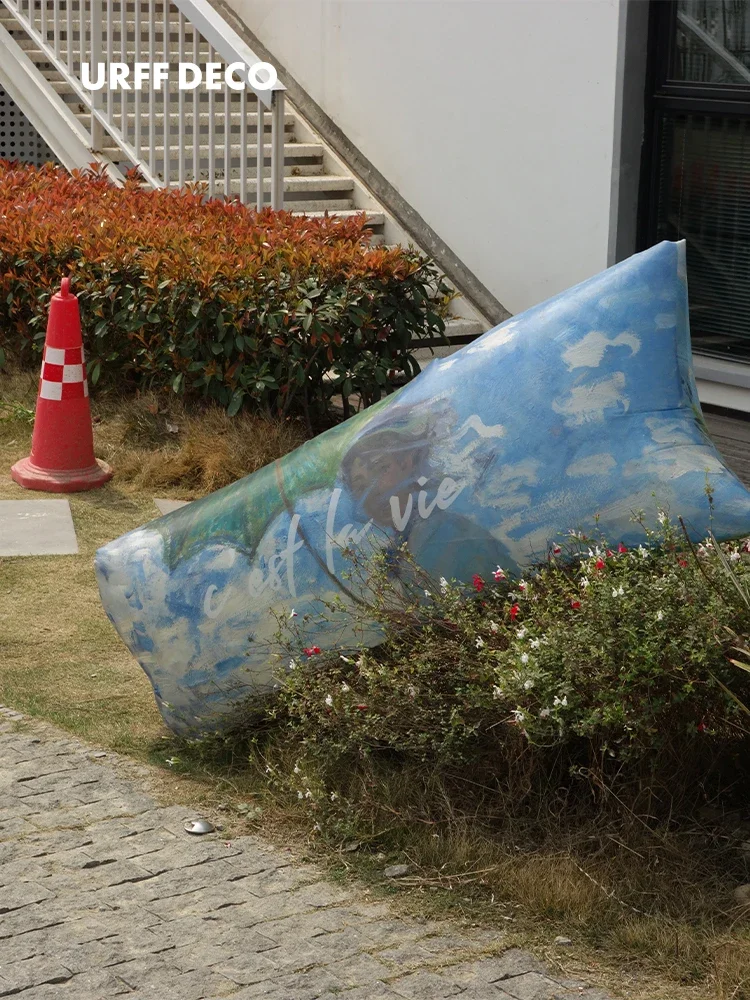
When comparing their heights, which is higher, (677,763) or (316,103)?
(316,103)

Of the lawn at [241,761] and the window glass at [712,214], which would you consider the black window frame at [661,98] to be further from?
the lawn at [241,761]

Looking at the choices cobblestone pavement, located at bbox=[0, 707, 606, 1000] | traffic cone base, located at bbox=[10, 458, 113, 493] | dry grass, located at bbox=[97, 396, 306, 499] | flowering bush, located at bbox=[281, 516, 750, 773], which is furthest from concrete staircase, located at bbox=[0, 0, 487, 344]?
cobblestone pavement, located at bbox=[0, 707, 606, 1000]

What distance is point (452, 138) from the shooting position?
9.66m

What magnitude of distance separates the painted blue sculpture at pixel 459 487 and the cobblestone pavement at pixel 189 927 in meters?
0.54

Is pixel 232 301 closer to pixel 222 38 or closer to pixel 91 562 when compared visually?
pixel 91 562

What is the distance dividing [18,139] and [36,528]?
281 inches

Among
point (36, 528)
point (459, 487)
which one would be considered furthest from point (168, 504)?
point (459, 487)

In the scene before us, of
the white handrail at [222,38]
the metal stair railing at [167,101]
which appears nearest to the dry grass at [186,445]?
the metal stair railing at [167,101]

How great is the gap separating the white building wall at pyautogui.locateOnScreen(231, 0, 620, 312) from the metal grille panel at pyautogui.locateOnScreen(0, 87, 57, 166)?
3041mm

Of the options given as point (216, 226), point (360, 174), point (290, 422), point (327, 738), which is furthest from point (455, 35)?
point (327, 738)

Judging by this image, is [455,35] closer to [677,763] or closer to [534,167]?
[534,167]

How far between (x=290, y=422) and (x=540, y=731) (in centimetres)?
434

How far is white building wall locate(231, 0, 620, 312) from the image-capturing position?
8664mm

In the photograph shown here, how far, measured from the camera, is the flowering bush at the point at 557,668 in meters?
3.38
